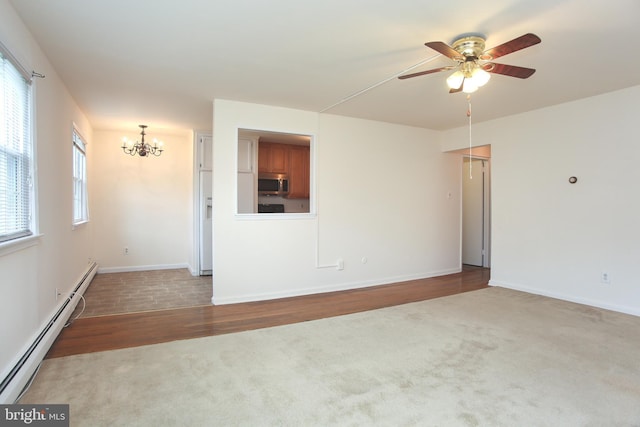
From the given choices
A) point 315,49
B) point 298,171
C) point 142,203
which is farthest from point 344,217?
point 142,203

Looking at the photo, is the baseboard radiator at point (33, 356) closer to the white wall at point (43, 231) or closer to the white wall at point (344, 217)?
the white wall at point (43, 231)

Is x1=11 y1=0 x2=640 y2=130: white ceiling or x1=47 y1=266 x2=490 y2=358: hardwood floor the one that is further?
x1=47 y1=266 x2=490 y2=358: hardwood floor

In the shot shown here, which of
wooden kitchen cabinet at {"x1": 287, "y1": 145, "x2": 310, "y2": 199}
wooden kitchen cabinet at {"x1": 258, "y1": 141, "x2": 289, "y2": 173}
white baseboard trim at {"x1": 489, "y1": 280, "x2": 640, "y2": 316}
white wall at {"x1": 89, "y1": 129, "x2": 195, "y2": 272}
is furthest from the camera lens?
wooden kitchen cabinet at {"x1": 287, "y1": 145, "x2": 310, "y2": 199}

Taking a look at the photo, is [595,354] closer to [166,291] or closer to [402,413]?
[402,413]

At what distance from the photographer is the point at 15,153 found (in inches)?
91.5

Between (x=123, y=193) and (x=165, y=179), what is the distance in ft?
2.50

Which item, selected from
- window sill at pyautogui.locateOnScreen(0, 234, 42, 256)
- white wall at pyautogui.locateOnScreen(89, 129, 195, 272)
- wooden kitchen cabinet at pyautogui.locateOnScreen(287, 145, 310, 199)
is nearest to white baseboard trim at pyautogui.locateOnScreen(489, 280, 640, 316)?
wooden kitchen cabinet at pyautogui.locateOnScreen(287, 145, 310, 199)

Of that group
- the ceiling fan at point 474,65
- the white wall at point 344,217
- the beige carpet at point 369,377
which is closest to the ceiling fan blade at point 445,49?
the ceiling fan at point 474,65

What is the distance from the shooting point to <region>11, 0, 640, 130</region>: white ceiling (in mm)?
2205

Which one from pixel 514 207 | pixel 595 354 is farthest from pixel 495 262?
pixel 595 354

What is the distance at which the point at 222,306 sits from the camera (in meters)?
4.05

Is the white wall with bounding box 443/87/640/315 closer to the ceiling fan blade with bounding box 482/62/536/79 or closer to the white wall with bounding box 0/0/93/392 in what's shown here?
the ceiling fan blade with bounding box 482/62/536/79

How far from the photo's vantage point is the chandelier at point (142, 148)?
5.74 meters

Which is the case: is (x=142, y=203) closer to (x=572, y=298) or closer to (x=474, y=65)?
(x=474, y=65)
